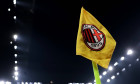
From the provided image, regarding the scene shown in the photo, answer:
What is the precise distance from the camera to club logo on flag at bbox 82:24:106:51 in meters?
2.63

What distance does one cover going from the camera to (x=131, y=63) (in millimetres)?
22766

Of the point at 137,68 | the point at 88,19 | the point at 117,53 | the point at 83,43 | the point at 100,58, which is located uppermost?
the point at 117,53

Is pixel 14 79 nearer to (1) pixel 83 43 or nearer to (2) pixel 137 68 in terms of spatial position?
(2) pixel 137 68

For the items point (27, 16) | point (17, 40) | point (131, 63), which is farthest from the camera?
point (131, 63)

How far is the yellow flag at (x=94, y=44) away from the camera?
2.59 meters

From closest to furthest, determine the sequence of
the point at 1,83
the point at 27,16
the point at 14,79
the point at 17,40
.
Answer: the point at 27,16 < the point at 17,40 < the point at 1,83 < the point at 14,79

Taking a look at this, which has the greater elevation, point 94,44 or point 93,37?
point 93,37

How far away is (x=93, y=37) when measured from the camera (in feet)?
8.77

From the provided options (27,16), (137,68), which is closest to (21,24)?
(27,16)

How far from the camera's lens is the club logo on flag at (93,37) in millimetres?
2631

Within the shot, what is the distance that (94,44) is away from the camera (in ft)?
8.64

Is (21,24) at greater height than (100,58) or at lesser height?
greater

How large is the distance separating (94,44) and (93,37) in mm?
114

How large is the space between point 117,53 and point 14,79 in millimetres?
19225
